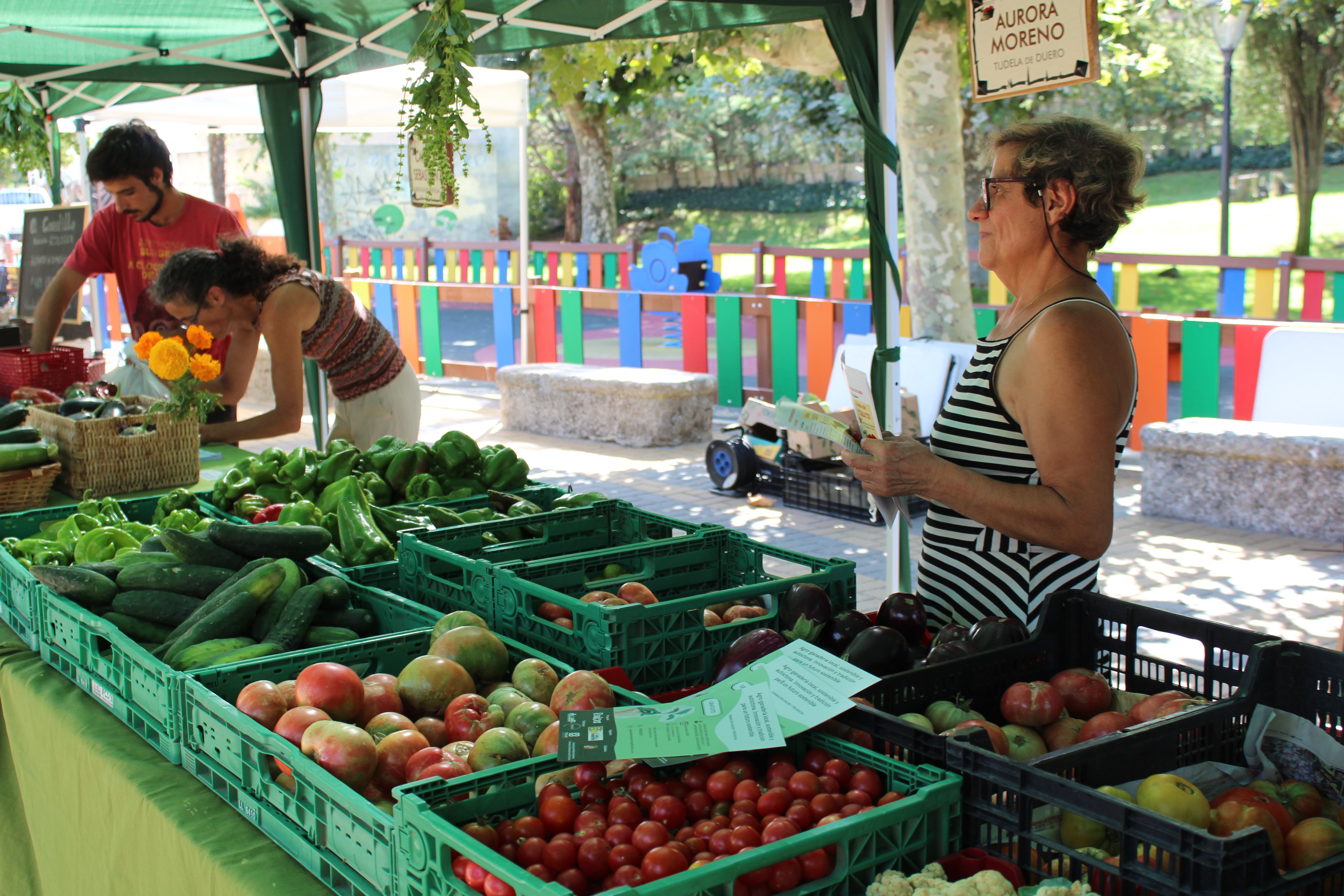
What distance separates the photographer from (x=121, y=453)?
408 cm

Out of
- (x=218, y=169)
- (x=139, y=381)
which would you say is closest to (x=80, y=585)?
(x=139, y=381)

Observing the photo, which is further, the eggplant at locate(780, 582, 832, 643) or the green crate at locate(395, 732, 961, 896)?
the eggplant at locate(780, 582, 832, 643)

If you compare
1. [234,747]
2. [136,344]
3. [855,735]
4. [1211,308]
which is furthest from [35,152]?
[1211,308]

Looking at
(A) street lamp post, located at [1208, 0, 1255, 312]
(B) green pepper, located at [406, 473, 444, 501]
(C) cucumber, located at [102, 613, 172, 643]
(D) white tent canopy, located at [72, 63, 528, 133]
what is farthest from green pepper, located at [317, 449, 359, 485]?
(A) street lamp post, located at [1208, 0, 1255, 312]

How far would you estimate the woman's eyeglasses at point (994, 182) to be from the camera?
2.20m

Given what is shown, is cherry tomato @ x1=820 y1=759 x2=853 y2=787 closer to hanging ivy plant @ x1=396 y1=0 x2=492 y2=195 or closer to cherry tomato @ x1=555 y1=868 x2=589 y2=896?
cherry tomato @ x1=555 y1=868 x2=589 y2=896

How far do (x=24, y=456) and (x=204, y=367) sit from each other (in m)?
0.64

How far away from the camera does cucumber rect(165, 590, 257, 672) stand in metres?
2.26

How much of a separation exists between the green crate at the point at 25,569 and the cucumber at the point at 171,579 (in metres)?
0.19

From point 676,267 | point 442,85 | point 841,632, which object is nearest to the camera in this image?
point 841,632

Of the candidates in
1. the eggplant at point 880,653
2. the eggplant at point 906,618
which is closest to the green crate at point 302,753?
the eggplant at point 880,653

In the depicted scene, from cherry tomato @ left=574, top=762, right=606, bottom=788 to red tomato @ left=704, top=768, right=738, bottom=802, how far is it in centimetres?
15

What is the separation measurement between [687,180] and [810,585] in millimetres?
35502

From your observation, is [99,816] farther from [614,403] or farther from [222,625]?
[614,403]
